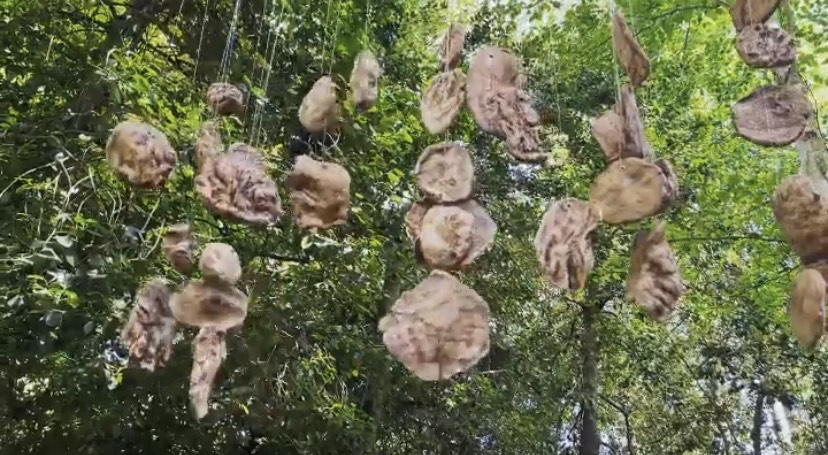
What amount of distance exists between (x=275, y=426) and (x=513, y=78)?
95 cm

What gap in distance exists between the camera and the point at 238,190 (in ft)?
2.16

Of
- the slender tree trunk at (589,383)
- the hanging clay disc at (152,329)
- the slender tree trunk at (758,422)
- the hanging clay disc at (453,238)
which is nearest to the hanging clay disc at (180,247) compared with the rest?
the hanging clay disc at (152,329)

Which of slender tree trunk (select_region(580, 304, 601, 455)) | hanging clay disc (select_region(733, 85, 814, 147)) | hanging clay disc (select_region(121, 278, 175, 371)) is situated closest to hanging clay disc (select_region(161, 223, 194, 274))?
hanging clay disc (select_region(121, 278, 175, 371))

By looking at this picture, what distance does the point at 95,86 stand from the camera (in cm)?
114

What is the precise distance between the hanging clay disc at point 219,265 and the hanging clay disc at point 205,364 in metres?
0.04

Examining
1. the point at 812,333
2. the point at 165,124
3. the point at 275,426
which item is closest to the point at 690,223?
the point at 275,426

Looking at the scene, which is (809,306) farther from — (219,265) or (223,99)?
(223,99)

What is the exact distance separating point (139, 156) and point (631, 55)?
0.42m

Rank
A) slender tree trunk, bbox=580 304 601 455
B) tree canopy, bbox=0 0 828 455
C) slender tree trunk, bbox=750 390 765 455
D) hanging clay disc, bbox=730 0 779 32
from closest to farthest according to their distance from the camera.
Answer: hanging clay disc, bbox=730 0 779 32 < tree canopy, bbox=0 0 828 455 < slender tree trunk, bbox=580 304 601 455 < slender tree trunk, bbox=750 390 765 455

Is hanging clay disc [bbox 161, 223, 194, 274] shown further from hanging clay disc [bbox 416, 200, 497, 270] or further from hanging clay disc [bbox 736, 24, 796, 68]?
hanging clay disc [bbox 736, 24, 796, 68]

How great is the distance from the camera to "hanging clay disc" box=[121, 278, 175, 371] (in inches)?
26.4

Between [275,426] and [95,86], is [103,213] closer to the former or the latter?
[95,86]

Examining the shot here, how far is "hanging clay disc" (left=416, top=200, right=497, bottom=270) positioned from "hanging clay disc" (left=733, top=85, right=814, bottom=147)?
0.21 m

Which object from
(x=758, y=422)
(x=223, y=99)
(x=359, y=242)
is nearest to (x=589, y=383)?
(x=758, y=422)
